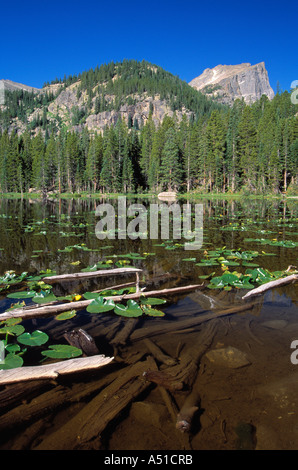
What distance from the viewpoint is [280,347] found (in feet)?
8.91

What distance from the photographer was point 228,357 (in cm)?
254

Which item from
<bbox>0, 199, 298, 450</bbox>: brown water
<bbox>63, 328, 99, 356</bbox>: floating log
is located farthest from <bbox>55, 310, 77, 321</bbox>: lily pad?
<bbox>63, 328, 99, 356</bbox>: floating log

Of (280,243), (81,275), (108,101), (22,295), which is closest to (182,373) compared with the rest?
(22,295)

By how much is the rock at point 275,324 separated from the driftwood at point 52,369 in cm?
197

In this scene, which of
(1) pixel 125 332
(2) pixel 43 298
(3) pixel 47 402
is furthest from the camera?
(2) pixel 43 298

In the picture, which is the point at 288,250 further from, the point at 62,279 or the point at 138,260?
the point at 62,279

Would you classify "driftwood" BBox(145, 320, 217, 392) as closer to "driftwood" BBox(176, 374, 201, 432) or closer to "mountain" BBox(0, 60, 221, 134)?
"driftwood" BBox(176, 374, 201, 432)

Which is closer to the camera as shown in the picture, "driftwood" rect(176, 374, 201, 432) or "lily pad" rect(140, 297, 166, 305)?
"driftwood" rect(176, 374, 201, 432)

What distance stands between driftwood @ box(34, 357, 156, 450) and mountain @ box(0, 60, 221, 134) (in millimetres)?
111408

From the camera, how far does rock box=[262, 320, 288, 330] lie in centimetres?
313

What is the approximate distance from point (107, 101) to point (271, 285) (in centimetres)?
14488

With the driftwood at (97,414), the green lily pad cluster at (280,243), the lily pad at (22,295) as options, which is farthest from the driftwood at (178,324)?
the green lily pad cluster at (280,243)

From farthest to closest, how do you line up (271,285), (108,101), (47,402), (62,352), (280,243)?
1. (108,101)
2. (280,243)
3. (271,285)
4. (62,352)
5. (47,402)

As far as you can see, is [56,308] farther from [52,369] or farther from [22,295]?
[52,369]
